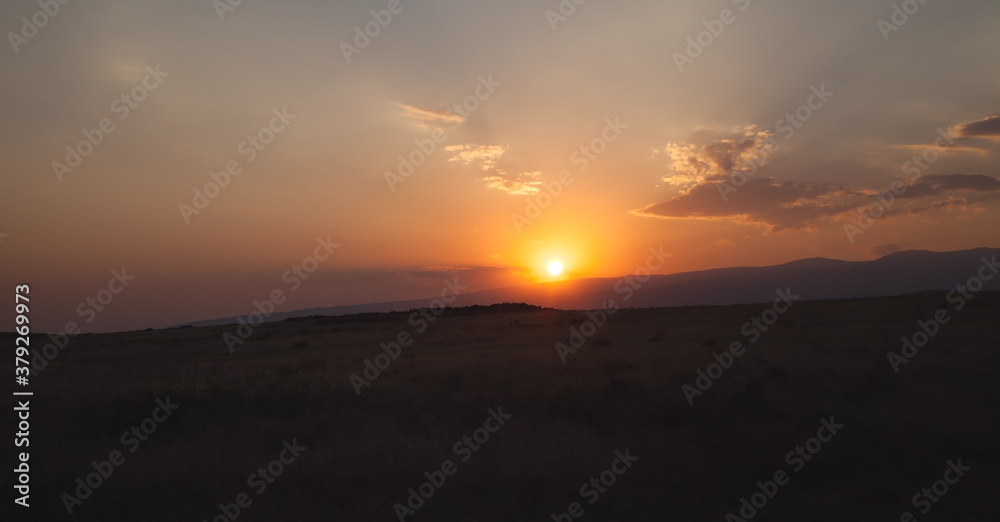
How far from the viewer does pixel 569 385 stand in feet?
47.4

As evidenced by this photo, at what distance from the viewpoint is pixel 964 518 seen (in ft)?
24.6

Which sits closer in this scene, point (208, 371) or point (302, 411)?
point (302, 411)

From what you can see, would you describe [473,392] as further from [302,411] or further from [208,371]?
[208,371]

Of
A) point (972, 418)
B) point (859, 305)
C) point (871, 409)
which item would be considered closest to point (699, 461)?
point (871, 409)

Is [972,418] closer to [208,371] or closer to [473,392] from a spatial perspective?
[473,392]

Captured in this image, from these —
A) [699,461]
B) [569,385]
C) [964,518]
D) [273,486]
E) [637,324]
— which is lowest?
[964,518]

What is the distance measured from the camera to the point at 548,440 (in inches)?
420

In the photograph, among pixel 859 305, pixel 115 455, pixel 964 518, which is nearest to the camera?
pixel 964 518

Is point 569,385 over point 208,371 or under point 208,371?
under

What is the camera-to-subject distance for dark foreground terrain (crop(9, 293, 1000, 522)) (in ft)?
27.9

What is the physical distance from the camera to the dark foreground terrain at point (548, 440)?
850cm

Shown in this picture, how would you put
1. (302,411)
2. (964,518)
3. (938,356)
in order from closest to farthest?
1. (964,518)
2. (302,411)
3. (938,356)

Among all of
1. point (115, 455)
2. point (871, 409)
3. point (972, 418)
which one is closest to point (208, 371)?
point (115, 455)

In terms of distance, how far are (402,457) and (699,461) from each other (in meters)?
5.32
